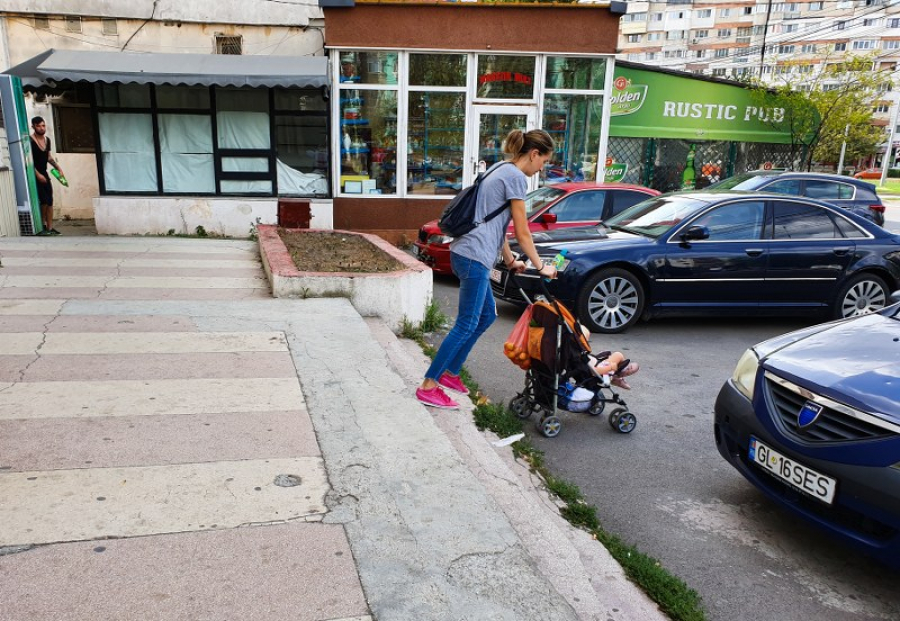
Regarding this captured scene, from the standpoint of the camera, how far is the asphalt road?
3.18 meters

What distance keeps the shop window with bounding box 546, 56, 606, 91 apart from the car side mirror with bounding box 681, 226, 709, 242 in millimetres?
6990

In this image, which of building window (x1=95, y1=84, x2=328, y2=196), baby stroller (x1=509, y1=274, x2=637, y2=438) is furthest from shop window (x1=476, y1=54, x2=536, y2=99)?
baby stroller (x1=509, y1=274, x2=637, y2=438)

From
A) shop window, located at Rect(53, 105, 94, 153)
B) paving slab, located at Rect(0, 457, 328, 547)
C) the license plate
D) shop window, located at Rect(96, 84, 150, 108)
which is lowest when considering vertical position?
paving slab, located at Rect(0, 457, 328, 547)

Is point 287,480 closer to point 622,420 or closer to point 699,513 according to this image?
point 699,513

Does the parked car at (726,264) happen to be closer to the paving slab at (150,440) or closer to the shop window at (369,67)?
the paving slab at (150,440)

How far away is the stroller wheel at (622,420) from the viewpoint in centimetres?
488

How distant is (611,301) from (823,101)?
1568 centimetres

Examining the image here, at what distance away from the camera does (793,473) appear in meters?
3.30

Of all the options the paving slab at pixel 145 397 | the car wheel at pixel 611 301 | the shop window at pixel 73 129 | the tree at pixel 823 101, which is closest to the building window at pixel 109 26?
the shop window at pixel 73 129

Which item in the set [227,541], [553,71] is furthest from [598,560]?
[553,71]

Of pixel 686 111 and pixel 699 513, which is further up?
pixel 686 111

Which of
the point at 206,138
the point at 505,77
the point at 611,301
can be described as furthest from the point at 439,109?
the point at 611,301

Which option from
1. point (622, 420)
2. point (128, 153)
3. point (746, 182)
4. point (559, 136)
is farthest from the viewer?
point (559, 136)

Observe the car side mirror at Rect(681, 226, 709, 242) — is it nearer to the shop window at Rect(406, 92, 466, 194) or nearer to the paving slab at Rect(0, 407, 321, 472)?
the paving slab at Rect(0, 407, 321, 472)
